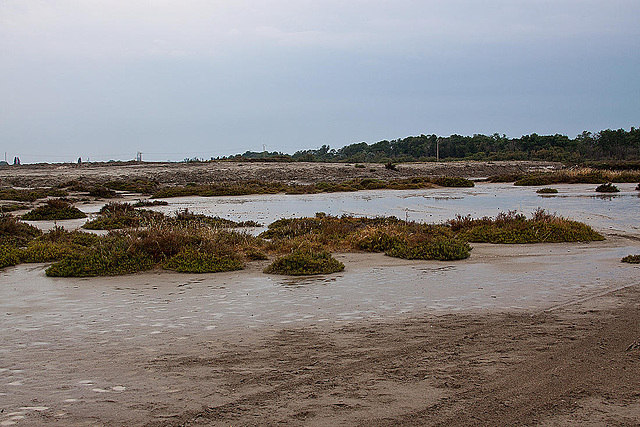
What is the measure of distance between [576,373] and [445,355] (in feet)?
3.90

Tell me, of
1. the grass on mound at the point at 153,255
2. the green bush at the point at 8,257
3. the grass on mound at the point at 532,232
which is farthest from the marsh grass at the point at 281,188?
the grass on mound at the point at 532,232

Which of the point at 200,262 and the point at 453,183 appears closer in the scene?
the point at 200,262

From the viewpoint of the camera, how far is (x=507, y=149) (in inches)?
4604

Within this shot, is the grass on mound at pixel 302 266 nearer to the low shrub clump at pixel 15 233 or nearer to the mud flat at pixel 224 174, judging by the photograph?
the low shrub clump at pixel 15 233

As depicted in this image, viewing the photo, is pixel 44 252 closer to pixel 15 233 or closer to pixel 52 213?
pixel 15 233

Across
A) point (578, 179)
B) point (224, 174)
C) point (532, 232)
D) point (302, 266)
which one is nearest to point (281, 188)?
point (224, 174)

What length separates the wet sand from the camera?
4375mm

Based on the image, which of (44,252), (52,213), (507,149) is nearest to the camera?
(44,252)

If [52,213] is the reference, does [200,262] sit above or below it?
below

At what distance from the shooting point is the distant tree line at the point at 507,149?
100306 millimetres

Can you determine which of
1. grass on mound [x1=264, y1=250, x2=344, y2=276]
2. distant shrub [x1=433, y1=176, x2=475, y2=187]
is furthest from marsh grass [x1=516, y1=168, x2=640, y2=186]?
grass on mound [x1=264, y1=250, x2=344, y2=276]

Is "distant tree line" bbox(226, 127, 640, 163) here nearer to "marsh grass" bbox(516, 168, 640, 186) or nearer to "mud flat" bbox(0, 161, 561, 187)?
"mud flat" bbox(0, 161, 561, 187)

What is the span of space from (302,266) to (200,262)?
2.12m

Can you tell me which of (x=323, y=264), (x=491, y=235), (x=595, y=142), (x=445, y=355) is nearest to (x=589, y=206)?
(x=491, y=235)
